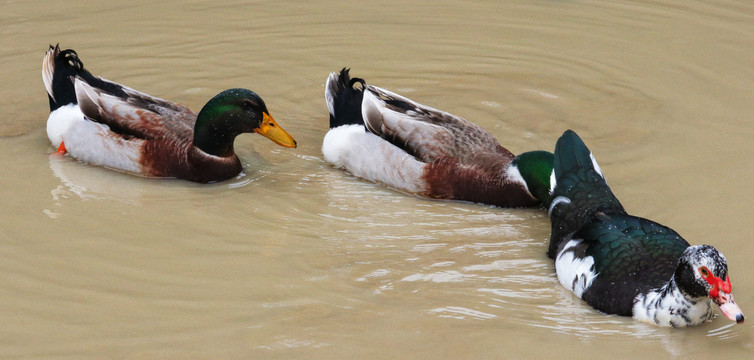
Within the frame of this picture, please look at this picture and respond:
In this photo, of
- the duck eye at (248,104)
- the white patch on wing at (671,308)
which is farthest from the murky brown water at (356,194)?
the duck eye at (248,104)

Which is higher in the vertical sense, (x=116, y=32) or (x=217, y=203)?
(x=116, y=32)

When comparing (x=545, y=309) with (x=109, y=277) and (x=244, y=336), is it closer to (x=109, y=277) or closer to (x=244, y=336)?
(x=244, y=336)

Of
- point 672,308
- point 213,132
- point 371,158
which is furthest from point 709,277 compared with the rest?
point 213,132

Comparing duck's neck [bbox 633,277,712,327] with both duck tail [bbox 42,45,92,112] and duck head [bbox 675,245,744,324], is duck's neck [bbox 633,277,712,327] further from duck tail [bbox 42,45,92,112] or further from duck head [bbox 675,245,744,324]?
duck tail [bbox 42,45,92,112]

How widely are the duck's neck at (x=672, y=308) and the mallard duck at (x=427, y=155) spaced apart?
1655 millimetres

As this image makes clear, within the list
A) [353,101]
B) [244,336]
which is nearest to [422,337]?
[244,336]

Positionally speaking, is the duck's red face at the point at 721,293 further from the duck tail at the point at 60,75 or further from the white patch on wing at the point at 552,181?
the duck tail at the point at 60,75

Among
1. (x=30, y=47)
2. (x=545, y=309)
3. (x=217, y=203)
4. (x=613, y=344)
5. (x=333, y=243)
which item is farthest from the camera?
(x=30, y=47)

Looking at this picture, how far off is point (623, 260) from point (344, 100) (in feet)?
9.85

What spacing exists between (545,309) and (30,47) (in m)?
6.67

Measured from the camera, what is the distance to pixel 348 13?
1123 cm

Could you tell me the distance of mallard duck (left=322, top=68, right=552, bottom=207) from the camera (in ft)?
23.2

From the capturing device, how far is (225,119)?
7.31m

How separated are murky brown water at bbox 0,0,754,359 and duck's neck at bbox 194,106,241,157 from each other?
290 millimetres
